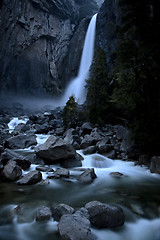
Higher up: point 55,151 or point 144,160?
point 55,151

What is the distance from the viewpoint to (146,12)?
619 centimetres

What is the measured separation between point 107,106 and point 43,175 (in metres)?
12.6

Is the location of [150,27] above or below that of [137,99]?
above

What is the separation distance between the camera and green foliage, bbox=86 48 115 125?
57.1ft

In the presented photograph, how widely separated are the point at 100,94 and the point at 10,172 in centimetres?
1490

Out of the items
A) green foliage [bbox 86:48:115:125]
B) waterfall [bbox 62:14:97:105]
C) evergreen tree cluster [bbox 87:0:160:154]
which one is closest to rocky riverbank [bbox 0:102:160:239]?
evergreen tree cluster [bbox 87:0:160:154]

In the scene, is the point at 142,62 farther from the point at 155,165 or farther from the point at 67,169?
the point at 67,169

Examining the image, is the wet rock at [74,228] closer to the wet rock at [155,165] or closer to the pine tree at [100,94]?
the wet rock at [155,165]

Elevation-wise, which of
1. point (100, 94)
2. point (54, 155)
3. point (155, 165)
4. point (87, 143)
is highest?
point (100, 94)

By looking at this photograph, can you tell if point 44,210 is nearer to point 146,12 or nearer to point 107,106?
point 146,12

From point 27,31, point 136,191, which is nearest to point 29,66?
point 27,31

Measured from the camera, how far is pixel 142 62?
24.2 ft

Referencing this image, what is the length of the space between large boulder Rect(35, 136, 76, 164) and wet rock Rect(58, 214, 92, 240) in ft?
14.8

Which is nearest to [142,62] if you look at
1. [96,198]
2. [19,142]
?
[96,198]
